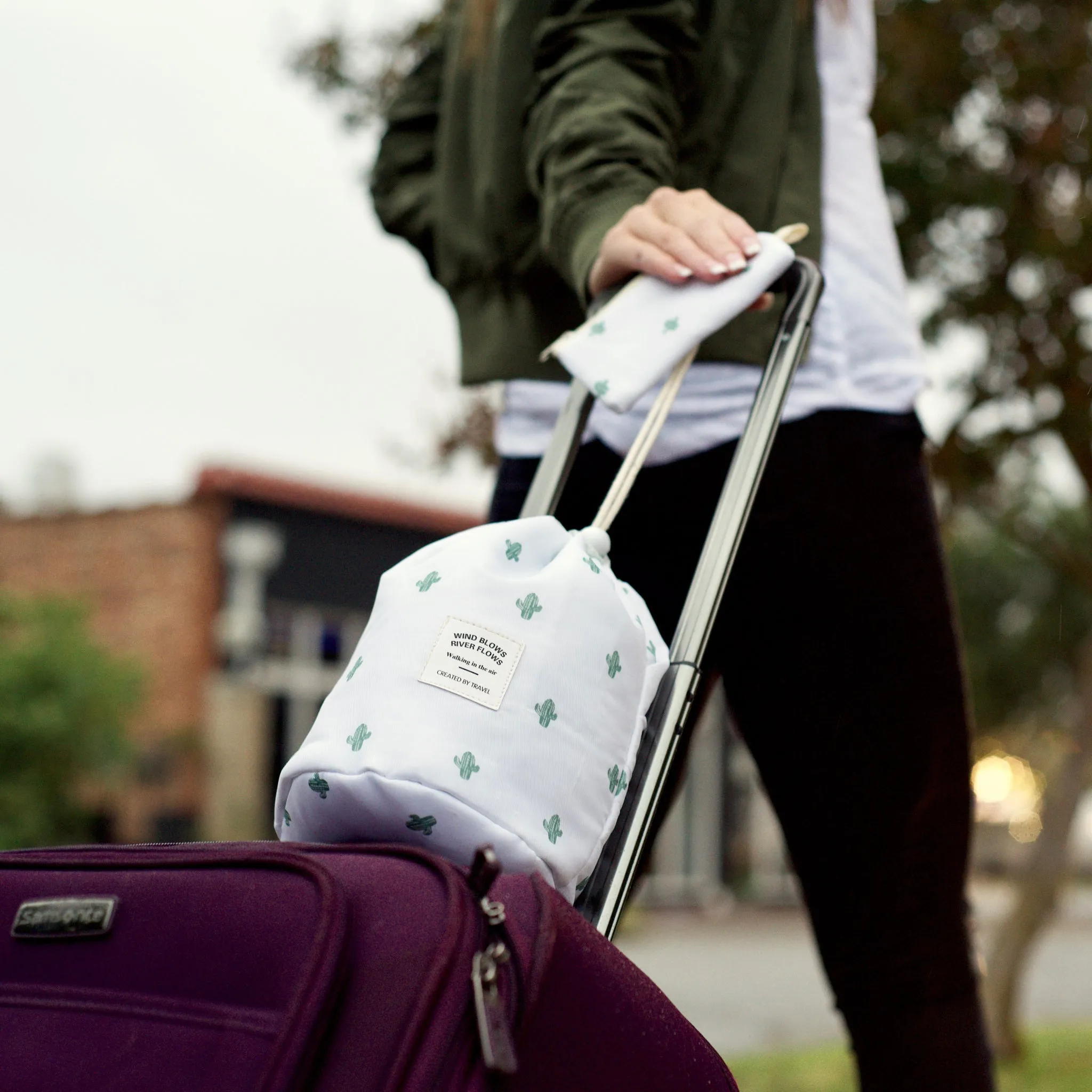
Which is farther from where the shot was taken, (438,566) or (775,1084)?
(775,1084)

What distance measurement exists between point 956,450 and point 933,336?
35 centimetres

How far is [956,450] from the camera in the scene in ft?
14.5

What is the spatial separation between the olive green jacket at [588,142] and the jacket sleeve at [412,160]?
2 cm

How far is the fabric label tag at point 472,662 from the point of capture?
3.31 ft

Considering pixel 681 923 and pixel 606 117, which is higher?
pixel 606 117

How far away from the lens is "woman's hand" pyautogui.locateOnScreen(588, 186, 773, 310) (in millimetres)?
1211

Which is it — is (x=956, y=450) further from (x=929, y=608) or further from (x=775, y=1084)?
(x=929, y=608)

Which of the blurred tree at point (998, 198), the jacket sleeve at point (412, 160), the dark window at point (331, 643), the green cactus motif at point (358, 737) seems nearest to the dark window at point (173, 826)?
the dark window at point (331, 643)

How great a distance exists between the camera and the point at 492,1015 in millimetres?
813

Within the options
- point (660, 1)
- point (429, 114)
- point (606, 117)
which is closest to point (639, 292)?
point (606, 117)

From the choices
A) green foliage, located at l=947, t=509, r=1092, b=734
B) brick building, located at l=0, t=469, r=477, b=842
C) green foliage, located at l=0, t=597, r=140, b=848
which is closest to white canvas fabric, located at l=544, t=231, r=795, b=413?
green foliage, located at l=0, t=597, r=140, b=848

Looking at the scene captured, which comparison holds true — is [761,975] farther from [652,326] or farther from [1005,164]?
[652,326]

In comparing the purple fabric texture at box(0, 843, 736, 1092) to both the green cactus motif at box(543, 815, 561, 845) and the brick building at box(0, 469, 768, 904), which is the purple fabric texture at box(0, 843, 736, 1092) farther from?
the brick building at box(0, 469, 768, 904)

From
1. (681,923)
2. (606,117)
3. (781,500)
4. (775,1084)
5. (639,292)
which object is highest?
(606,117)
